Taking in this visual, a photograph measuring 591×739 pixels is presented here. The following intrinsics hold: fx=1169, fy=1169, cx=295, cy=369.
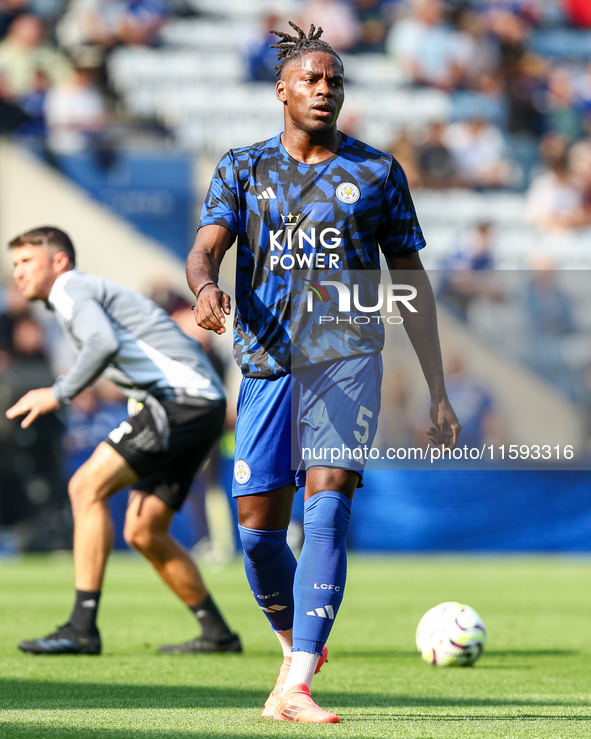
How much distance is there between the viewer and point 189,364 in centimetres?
628

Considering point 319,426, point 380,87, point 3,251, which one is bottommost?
point 319,426

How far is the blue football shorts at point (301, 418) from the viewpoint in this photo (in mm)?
4055

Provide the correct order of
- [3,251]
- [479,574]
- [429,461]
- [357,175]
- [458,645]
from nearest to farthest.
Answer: [357,175] → [458,645] → [479,574] → [429,461] → [3,251]

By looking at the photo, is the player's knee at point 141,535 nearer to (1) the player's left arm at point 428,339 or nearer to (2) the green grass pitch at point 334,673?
(2) the green grass pitch at point 334,673

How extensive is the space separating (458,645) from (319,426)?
2138 millimetres

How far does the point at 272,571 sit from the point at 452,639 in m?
1.65

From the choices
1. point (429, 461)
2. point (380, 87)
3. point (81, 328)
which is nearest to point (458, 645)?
point (81, 328)

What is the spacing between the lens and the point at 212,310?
3.69m

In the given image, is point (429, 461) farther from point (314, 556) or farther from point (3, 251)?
point (314, 556)

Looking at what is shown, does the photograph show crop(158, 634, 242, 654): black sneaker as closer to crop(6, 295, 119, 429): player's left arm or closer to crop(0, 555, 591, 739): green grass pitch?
crop(0, 555, 591, 739): green grass pitch

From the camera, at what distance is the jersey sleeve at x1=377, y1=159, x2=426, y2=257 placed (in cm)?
425

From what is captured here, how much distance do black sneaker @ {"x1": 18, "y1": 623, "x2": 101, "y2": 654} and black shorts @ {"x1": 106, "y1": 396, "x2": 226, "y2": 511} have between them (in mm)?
798

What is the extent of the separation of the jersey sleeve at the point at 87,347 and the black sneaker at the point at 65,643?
1254 mm

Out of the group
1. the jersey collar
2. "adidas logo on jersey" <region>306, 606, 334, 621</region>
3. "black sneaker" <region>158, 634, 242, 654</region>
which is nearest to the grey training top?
the jersey collar
